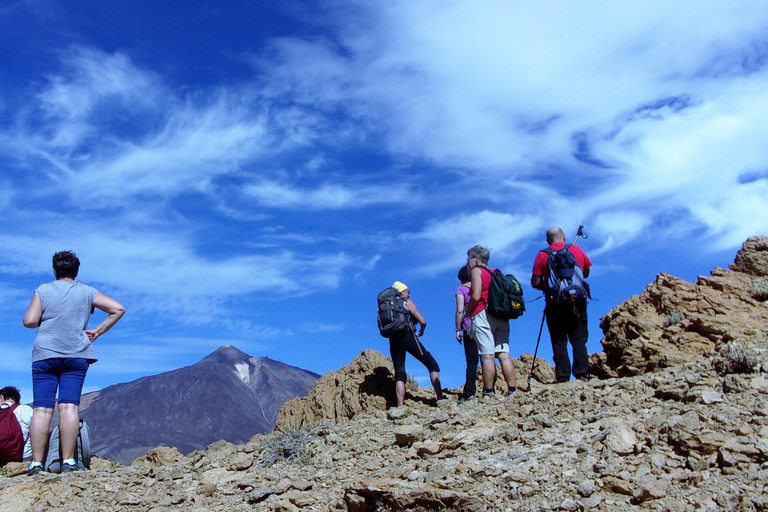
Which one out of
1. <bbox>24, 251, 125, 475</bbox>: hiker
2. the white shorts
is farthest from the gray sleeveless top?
the white shorts

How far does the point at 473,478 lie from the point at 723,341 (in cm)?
453

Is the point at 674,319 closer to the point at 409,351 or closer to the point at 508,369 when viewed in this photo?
the point at 508,369

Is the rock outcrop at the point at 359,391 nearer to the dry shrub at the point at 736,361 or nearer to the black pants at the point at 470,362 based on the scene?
the black pants at the point at 470,362

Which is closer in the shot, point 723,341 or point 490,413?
point 490,413

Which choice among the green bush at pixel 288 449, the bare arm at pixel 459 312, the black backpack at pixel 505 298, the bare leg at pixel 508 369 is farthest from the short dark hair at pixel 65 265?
the bare leg at pixel 508 369

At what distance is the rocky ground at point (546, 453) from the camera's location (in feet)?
16.9

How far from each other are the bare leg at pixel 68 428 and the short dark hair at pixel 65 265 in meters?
1.61

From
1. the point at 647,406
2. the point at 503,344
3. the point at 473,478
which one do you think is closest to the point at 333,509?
the point at 473,478

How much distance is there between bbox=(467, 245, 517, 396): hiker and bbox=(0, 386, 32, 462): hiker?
6.58 meters

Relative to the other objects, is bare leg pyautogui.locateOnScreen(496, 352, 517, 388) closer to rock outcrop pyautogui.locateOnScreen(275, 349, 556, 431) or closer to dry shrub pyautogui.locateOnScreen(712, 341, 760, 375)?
rock outcrop pyautogui.locateOnScreen(275, 349, 556, 431)

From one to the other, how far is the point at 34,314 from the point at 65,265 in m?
0.72

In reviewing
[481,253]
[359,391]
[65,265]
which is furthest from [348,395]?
[65,265]

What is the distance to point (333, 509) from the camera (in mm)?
5941

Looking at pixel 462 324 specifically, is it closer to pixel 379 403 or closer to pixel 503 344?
pixel 503 344
